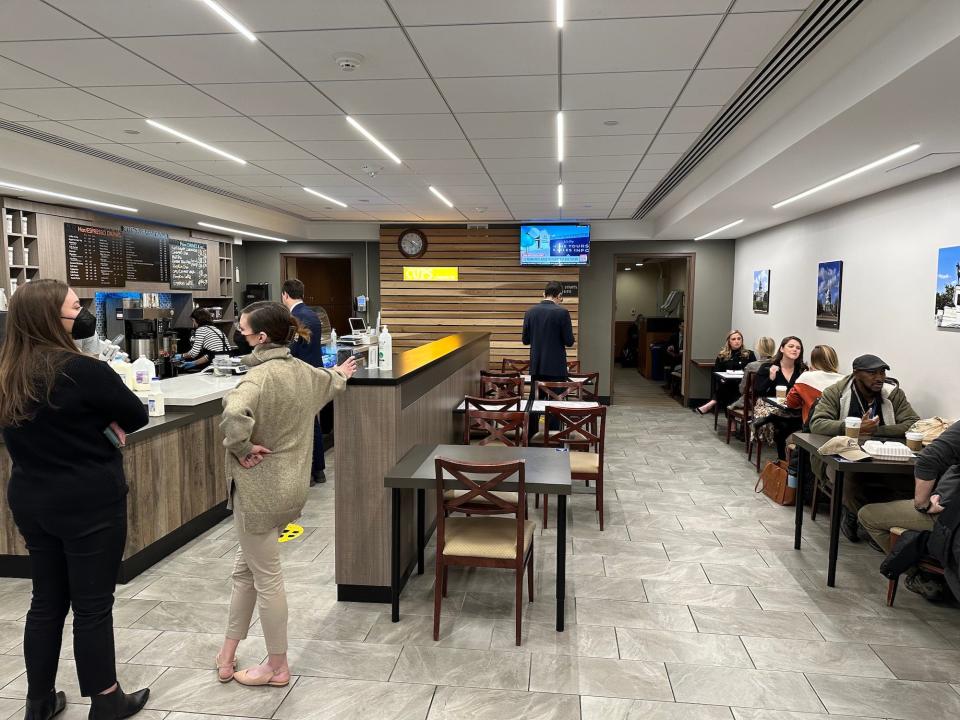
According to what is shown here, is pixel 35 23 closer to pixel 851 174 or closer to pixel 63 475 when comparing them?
pixel 63 475

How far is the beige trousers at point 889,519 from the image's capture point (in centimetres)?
326

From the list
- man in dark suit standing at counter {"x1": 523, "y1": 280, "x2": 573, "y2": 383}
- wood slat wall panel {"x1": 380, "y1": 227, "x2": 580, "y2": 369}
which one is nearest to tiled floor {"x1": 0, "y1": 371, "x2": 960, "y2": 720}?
man in dark suit standing at counter {"x1": 523, "y1": 280, "x2": 573, "y2": 383}

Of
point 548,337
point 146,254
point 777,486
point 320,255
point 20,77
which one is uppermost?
point 20,77

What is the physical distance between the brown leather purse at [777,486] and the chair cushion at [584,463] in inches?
64.3

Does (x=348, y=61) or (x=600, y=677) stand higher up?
(x=348, y=61)

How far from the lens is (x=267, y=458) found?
2.31 metres

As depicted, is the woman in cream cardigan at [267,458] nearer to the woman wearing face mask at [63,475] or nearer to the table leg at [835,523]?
the woman wearing face mask at [63,475]

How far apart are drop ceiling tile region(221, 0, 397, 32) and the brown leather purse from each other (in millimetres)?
4341

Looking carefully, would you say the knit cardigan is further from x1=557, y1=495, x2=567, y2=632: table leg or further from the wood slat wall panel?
the wood slat wall panel

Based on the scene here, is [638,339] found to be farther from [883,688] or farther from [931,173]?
[883,688]

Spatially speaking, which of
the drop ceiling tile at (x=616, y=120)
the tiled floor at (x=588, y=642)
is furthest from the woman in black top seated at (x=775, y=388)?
the drop ceiling tile at (x=616, y=120)

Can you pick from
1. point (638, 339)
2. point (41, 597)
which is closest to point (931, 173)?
point (41, 597)

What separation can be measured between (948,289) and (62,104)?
6.24 metres

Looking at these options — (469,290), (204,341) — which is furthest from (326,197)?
(469,290)
